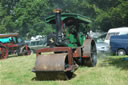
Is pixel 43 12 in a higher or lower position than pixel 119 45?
higher

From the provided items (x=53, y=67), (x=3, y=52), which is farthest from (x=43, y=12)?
(x=53, y=67)

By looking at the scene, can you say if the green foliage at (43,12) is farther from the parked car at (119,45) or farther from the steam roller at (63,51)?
the steam roller at (63,51)

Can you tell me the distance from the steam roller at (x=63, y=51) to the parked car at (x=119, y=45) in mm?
5302

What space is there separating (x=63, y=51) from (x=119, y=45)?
8532 millimetres

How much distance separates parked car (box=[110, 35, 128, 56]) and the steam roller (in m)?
5.30

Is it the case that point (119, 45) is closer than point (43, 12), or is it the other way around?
point (119, 45)

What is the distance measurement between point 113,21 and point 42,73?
21.7 metres

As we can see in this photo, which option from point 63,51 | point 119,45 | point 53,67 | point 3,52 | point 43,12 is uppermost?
point 43,12

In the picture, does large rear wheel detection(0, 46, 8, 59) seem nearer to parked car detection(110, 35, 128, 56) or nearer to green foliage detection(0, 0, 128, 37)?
parked car detection(110, 35, 128, 56)

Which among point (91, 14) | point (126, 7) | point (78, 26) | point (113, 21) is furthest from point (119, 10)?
point (78, 26)

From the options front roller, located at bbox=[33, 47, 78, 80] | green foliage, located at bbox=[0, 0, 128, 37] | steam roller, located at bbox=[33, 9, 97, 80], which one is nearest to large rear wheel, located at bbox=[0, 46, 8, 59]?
steam roller, located at bbox=[33, 9, 97, 80]

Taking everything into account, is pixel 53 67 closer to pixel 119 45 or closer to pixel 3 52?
pixel 119 45

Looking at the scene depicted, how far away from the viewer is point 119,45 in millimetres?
15297

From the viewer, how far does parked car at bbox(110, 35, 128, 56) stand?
15.1m
